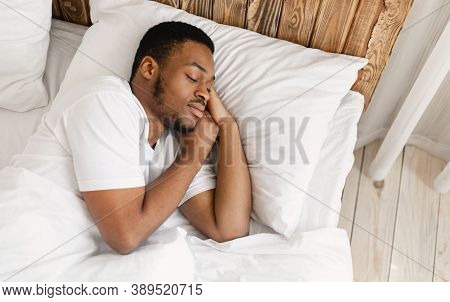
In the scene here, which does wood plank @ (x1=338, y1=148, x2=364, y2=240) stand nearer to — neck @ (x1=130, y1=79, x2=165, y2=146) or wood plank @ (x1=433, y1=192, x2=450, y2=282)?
wood plank @ (x1=433, y1=192, x2=450, y2=282)

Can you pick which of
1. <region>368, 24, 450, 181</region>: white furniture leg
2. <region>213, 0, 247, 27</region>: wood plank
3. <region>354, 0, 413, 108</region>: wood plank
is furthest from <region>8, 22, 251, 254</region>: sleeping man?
<region>368, 24, 450, 181</region>: white furniture leg

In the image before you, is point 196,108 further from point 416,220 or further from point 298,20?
point 416,220

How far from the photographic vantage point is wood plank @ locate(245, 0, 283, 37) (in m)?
1.12

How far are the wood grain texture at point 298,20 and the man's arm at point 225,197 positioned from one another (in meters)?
0.28

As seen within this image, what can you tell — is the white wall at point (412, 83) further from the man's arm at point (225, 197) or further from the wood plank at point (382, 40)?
the man's arm at point (225, 197)

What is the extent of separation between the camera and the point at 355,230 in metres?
1.42

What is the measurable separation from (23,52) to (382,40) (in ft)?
2.88

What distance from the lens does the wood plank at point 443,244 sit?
4.42 feet

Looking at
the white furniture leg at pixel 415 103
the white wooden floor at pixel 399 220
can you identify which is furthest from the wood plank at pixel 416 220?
the white furniture leg at pixel 415 103

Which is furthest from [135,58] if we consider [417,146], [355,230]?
[417,146]

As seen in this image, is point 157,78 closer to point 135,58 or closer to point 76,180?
point 135,58

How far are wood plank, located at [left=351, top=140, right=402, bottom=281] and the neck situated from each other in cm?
73

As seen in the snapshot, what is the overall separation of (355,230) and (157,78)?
0.81 metres

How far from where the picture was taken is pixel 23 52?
3.65ft
